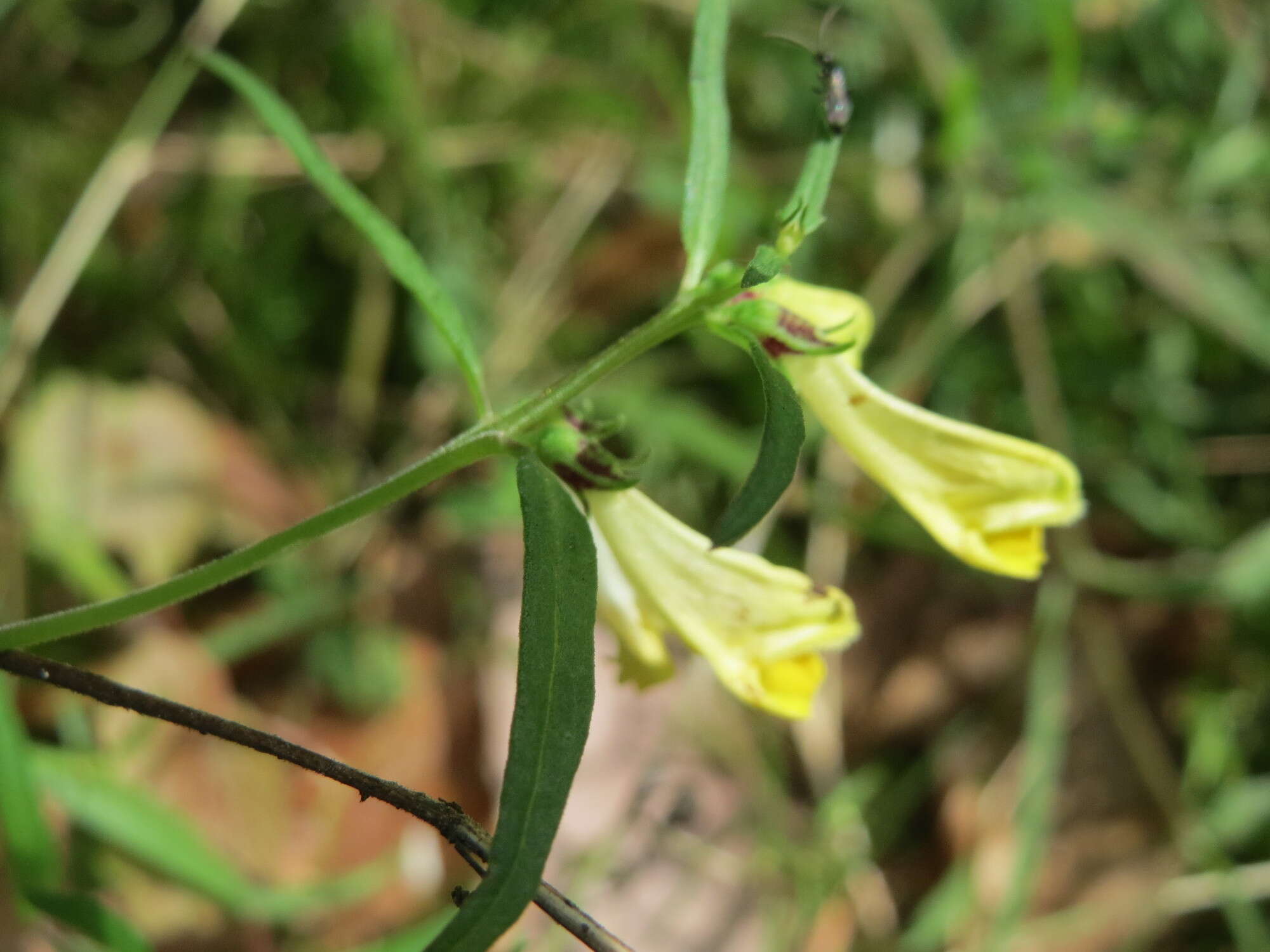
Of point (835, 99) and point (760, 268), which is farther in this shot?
point (835, 99)

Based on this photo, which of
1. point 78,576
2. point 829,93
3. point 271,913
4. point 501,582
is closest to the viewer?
point 829,93

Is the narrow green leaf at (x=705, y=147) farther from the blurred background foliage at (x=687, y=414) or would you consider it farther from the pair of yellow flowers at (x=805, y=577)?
the blurred background foliage at (x=687, y=414)

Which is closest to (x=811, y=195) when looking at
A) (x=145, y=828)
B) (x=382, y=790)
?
(x=382, y=790)

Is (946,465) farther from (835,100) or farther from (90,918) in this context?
(90,918)

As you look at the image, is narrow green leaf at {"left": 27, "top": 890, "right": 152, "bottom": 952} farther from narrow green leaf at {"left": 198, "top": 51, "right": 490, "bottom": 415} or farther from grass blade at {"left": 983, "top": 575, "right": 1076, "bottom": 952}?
grass blade at {"left": 983, "top": 575, "right": 1076, "bottom": 952}

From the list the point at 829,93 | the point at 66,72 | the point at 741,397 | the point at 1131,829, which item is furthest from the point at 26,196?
the point at 1131,829

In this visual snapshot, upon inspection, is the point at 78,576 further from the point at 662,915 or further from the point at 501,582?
the point at 662,915

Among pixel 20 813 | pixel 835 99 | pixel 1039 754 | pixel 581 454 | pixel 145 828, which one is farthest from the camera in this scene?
pixel 1039 754

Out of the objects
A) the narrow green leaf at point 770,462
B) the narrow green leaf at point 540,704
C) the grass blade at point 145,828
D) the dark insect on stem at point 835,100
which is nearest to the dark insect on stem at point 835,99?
the dark insect on stem at point 835,100
